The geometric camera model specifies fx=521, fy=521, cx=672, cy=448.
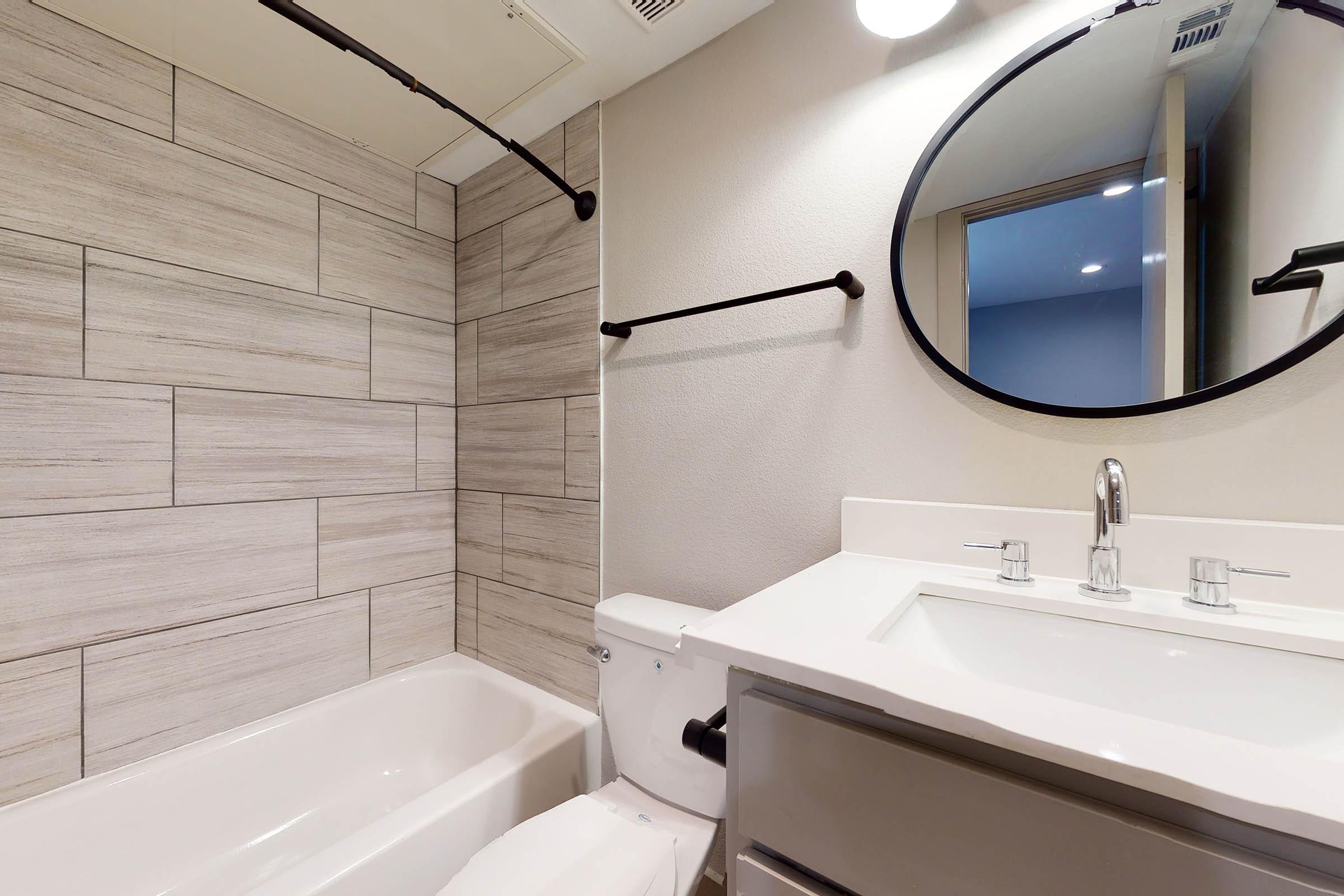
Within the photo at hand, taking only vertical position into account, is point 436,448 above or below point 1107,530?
above

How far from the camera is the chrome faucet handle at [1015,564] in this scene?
0.80 metres

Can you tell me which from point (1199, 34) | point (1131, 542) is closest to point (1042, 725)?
point (1131, 542)

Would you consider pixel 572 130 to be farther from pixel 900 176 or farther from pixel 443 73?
pixel 900 176

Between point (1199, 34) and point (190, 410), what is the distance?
84.5 inches

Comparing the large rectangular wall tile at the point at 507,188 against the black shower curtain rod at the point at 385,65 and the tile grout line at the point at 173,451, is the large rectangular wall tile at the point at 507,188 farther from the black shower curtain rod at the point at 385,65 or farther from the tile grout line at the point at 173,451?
the tile grout line at the point at 173,451

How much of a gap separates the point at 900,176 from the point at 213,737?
2105 mm

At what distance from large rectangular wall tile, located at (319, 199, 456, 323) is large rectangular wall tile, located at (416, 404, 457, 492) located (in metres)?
0.34

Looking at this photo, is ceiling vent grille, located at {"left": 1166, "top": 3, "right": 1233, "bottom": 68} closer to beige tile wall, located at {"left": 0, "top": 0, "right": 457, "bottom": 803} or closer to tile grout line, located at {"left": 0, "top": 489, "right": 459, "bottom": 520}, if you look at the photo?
beige tile wall, located at {"left": 0, "top": 0, "right": 457, "bottom": 803}

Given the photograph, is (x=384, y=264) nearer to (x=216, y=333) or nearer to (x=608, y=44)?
(x=216, y=333)

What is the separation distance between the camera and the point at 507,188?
174 cm

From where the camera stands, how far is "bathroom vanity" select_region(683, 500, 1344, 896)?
36 cm

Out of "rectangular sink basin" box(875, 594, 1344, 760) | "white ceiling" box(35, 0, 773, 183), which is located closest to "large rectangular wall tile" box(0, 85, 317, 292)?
"white ceiling" box(35, 0, 773, 183)

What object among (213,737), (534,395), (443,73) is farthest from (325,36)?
(213,737)

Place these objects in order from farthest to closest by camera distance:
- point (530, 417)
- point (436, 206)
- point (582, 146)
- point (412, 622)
→ point (436, 206) → point (412, 622) → point (530, 417) → point (582, 146)
